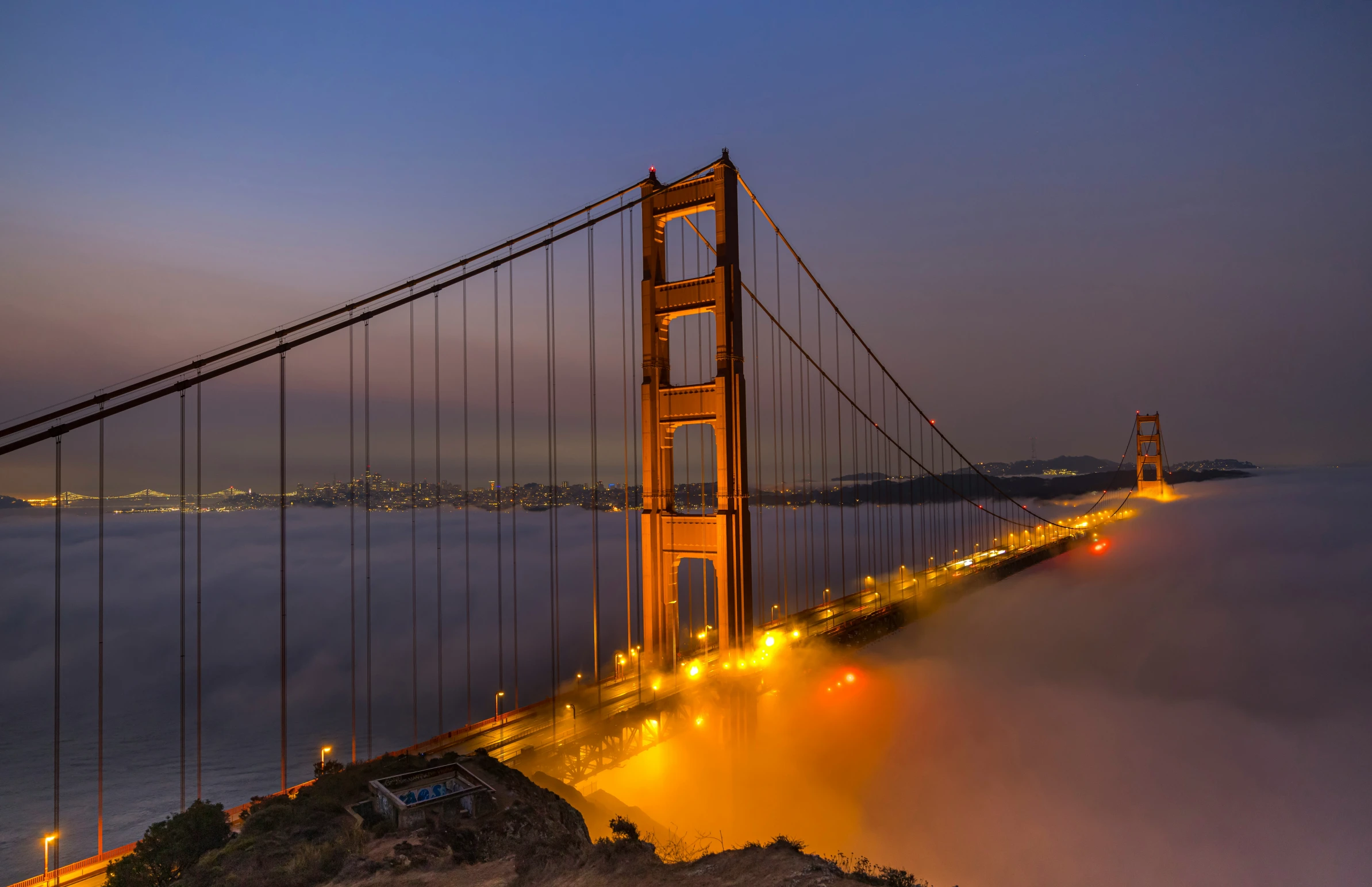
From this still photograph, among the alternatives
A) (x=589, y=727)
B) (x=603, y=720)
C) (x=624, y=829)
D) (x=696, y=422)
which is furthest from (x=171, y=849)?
(x=696, y=422)

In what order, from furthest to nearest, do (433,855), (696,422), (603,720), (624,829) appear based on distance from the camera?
1. (696,422)
2. (603,720)
3. (624,829)
4. (433,855)

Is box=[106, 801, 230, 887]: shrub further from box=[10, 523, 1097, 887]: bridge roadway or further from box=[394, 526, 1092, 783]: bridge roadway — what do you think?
box=[394, 526, 1092, 783]: bridge roadway

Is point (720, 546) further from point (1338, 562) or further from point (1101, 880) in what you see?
point (1338, 562)

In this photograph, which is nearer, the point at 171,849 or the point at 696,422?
the point at 171,849

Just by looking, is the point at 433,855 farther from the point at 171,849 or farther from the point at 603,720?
the point at 603,720

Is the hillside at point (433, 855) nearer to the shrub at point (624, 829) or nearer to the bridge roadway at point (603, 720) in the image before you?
the shrub at point (624, 829)

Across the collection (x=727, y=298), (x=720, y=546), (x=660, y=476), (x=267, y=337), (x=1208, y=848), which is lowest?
(x=1208, y=848)

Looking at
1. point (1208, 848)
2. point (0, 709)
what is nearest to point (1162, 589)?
point (1208, 848)
